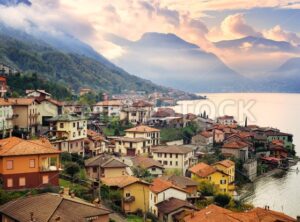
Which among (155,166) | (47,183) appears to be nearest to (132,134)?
(155,166)

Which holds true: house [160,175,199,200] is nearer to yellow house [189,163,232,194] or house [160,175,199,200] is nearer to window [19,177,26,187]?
yellow house [189,163,232,194]

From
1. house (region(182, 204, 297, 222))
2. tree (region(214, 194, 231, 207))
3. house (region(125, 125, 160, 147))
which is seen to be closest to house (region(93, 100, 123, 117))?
house (region(125, 125, 160, 147))

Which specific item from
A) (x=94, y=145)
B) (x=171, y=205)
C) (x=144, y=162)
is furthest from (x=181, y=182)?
(x=94, y=145)

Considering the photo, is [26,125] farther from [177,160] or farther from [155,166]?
[177,160]

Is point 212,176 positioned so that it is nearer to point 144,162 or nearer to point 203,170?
point 203,170

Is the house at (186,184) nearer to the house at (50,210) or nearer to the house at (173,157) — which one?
the house at (173,157)

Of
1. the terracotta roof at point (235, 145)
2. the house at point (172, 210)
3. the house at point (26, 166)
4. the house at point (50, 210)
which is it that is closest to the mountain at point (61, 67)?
the terracotta roof at point (235, 145)
